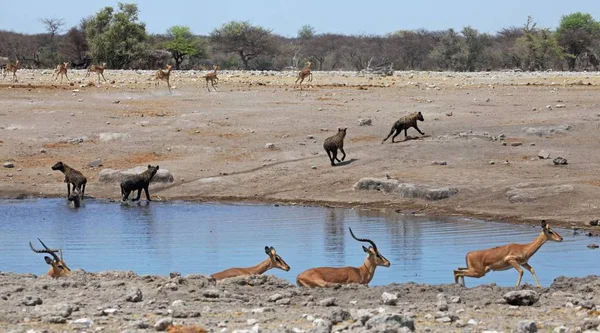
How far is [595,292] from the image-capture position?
1163 cm

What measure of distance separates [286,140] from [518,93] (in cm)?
1126

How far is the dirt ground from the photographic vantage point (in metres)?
22.3

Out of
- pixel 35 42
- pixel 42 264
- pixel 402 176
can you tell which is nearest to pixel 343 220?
pixel 402 176

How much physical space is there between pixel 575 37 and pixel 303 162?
161ft

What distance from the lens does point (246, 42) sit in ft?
236

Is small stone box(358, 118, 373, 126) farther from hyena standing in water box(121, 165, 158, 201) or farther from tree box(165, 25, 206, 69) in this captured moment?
tree box(165, 25, 206, 69)

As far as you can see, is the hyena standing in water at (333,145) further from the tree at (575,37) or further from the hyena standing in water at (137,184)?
the tree at (575,37)

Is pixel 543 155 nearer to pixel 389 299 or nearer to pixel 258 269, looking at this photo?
pixel 258 269

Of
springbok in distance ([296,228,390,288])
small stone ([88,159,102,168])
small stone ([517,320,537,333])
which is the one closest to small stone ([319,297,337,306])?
springbok in distance ([296,228,390,288])

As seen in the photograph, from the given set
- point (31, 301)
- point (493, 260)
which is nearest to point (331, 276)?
point (493, 260)

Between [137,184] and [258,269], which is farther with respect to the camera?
[137,184]

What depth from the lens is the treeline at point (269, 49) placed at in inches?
2318

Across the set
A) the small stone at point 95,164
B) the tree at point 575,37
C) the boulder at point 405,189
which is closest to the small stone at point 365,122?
the boulder at point 405,189

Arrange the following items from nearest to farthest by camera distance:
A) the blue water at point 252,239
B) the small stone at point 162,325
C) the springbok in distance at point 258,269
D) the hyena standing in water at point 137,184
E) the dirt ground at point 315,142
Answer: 1. the small stone at point 162,325
2. the springbok in distance at point 258,269
3. the blue water at point 252,239
4. the dirt ground at point 315,142
5. the hyena standing in water at point 137,184
